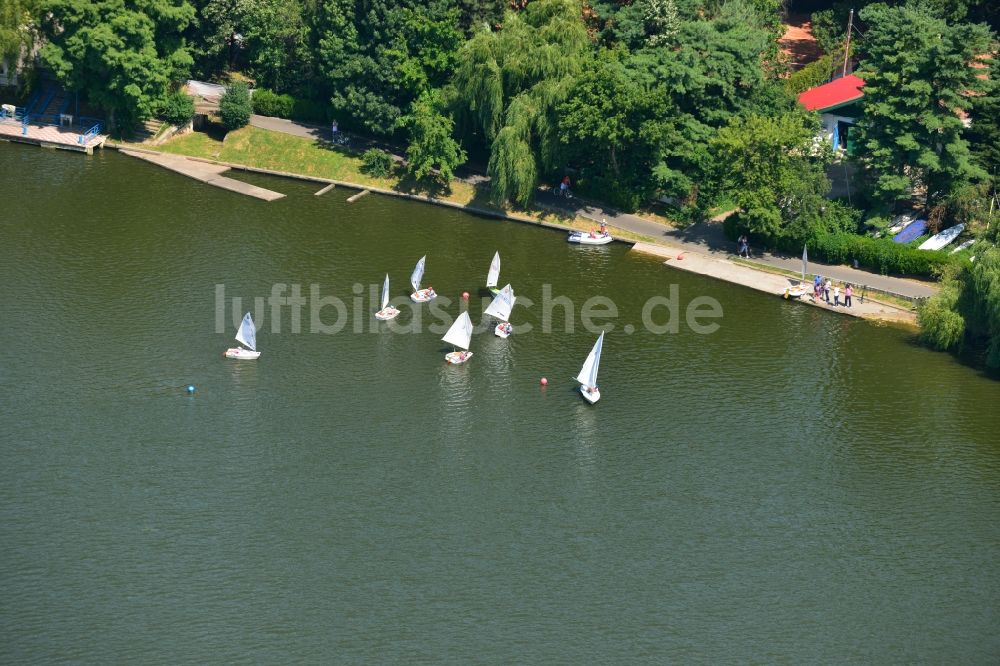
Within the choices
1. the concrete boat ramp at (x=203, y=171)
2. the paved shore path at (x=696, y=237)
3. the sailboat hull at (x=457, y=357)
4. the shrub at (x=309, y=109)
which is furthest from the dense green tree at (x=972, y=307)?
the shrub at (x=309, y=109)

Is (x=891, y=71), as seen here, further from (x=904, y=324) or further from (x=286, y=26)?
(x=286, y=26)

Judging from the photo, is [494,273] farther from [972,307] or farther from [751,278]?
[972,307]

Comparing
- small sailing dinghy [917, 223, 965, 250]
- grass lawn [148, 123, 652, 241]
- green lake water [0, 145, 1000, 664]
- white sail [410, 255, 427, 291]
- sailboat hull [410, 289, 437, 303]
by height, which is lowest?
green lake water [0, 145, 1000, 664]

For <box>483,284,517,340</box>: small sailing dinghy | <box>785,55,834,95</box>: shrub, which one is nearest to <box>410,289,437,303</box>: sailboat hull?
<box>483,284,517,340</box>: small sailing dinghy

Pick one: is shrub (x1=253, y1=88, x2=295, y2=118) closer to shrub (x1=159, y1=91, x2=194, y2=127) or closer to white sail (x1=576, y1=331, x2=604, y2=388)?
shrub (x1=159, y1=91, x2=194, y2=127)

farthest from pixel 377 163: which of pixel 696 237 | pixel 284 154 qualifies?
pixel 696 237

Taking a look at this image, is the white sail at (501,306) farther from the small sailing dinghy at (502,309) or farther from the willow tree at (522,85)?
the willow tree at (522,85)
